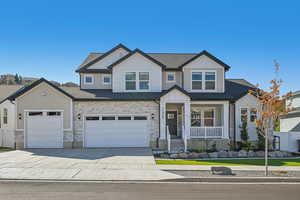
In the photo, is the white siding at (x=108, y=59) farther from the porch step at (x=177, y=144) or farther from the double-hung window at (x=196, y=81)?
the porch step at (x=177, y=144)

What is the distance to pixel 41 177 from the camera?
8625 mm

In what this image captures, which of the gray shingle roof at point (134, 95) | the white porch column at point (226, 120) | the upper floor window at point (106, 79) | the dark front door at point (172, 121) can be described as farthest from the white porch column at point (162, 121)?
the upper floor window at point (106, 79)

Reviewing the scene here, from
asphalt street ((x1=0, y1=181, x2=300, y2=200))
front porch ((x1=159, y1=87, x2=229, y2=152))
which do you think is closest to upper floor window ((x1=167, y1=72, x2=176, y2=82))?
front porch ((x1=159, y1=87, x2=229, y2=152))

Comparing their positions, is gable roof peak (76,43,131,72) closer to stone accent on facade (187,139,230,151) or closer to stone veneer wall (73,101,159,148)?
stone veneer wall (73,101,159,148)

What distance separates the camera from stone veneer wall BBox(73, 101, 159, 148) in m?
16.8

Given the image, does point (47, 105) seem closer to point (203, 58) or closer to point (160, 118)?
point (160, 118)

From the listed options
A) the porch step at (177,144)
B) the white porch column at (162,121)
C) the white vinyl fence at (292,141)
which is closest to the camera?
the white vinyl fence at (292,141)

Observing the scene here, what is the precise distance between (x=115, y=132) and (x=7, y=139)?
29.3ft

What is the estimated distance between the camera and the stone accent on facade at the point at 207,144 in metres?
16.4

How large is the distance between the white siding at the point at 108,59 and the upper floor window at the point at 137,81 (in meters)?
2.68

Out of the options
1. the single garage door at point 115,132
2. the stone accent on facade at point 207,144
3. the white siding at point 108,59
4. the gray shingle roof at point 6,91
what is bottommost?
the stone accent on facade at point 207,144

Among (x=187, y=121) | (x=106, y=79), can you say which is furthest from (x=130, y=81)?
(x=187, y=121)

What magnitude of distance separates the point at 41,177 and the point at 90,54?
641 inches

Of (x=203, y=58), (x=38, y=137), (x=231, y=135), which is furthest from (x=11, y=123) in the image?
(x=231, y=135)
